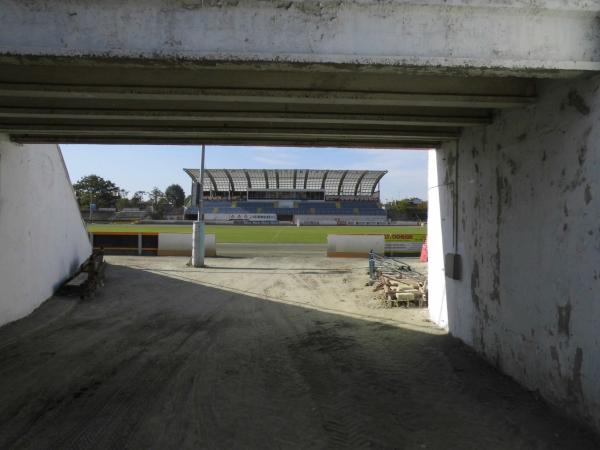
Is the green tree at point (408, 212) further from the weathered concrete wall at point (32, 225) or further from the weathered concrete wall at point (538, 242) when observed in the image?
the weathered concrete wall at point (538, 242)

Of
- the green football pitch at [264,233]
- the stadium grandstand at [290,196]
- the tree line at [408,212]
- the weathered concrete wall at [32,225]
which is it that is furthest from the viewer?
the tree line at [408,212]

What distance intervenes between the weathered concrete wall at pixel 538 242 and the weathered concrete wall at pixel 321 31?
33.5 inches

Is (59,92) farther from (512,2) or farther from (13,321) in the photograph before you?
(13,321)

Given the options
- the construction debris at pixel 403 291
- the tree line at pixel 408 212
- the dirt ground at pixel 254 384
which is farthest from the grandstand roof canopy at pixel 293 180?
the dirt ground at pixel 254 384

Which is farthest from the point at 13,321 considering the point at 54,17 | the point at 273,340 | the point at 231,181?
the point at 231,181

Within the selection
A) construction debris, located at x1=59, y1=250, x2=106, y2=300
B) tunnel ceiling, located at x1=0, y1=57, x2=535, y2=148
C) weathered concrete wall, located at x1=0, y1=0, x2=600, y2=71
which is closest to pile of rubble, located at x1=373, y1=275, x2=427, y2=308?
tunnel ceiling, located at x1=0, y1=57, x2=535, y2=148

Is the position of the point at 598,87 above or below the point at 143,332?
above

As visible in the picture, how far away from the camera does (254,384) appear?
6082mm

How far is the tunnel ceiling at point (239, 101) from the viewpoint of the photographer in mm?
5141

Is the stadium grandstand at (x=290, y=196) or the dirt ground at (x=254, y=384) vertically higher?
the stadium grandstand at (x=290, y=196)

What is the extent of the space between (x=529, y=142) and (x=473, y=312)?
326cm

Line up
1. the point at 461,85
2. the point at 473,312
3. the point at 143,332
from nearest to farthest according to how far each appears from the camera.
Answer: the point at 461,85
the point at 473,312
the point at 143,332

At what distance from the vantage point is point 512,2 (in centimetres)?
423

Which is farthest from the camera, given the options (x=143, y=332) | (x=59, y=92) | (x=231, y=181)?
(x=231, y=181)
